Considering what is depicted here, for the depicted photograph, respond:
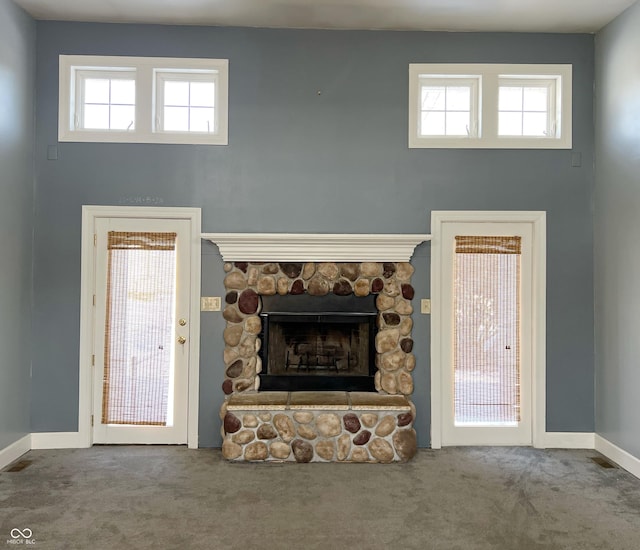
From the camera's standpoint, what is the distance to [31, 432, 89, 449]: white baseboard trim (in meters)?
4.05

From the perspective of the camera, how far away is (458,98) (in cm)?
430

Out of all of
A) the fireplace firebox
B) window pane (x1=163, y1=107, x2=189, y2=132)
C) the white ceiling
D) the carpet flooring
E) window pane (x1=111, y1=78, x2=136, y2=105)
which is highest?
the white ceiling

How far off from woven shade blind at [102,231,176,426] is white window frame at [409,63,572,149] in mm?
2329

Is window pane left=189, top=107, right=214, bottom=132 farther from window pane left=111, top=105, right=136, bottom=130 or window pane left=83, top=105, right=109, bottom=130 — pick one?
window pane left=83, top=105, right=109, bottom=130

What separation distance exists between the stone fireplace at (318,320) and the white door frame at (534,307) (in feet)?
0.66

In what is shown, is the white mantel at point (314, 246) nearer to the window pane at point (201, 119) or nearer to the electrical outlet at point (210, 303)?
the electrical outlet at point (210, 303)

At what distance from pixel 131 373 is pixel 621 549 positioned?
3.56 metres

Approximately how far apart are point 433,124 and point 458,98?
315 millimetres

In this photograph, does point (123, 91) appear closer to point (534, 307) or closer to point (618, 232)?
point (534, 307)

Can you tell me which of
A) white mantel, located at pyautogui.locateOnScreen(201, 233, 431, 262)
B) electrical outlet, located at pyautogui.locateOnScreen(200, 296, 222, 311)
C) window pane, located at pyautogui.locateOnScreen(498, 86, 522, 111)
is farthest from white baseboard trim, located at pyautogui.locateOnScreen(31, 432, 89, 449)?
window pane, located at pyautogui.locateOnScreen(498, 86, 522, 111)

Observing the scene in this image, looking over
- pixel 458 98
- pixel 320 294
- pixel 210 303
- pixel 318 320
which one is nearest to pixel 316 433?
pixel 318 320

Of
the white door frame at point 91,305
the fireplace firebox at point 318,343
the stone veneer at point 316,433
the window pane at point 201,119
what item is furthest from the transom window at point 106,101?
the stone veneer at point 316,433

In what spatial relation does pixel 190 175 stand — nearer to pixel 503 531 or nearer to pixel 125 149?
pixel 125 149

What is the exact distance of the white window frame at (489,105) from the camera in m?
4.20
